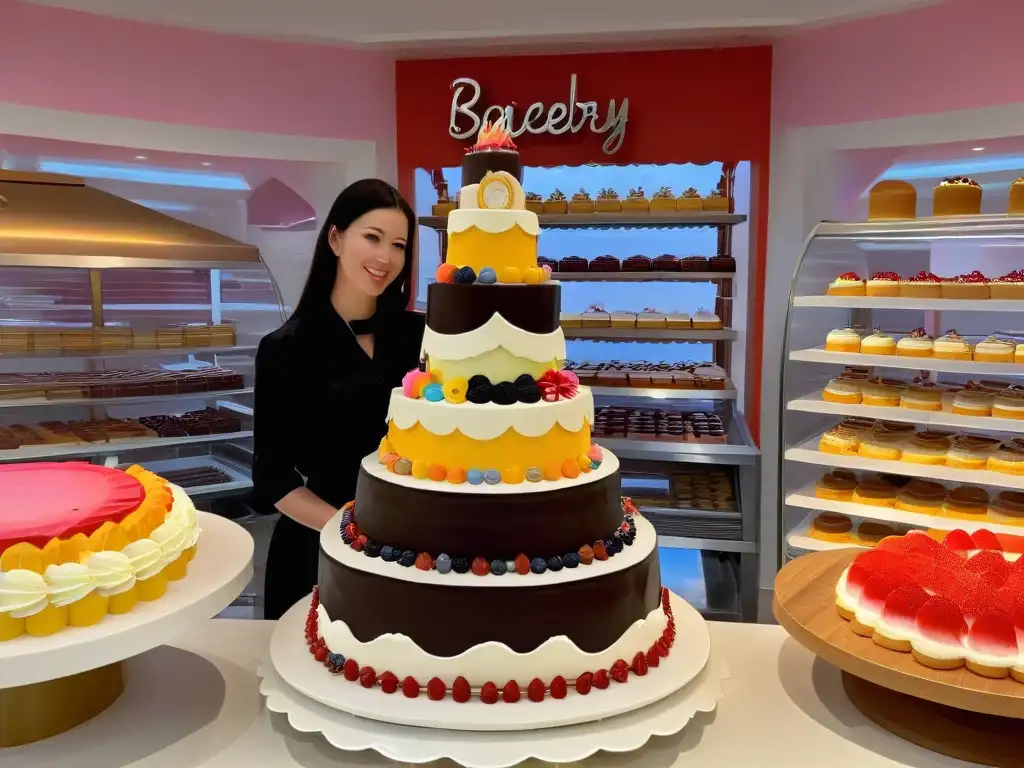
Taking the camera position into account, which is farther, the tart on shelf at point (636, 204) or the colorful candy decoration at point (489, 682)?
the tart on shelf at point (636, 204)

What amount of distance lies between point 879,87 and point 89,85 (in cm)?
514

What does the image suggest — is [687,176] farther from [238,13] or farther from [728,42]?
[238,13]

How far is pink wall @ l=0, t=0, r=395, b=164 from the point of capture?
16.3 ft

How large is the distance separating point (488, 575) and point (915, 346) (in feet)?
11.2

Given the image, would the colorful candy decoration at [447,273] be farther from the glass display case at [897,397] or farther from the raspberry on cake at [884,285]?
the raspberry on cake at [884,285]

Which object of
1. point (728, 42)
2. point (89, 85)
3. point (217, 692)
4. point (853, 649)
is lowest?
point (217, 692)

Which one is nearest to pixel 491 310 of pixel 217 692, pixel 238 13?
pixel 217 692

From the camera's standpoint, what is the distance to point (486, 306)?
185 cm

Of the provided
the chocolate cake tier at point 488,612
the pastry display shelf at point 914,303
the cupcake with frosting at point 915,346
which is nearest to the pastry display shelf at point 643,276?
the pastry display shelf at point 914,303

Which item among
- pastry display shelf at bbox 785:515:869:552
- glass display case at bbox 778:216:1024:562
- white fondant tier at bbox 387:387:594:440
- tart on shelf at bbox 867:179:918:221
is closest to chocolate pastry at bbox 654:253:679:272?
glass display case at bbox 778:216:1024:562

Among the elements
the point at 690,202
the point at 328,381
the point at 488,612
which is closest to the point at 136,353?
the point at 328,381

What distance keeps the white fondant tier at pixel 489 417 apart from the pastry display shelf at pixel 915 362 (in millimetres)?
2952

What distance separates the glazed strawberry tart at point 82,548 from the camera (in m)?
1.36

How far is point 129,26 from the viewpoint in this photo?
5207 mm
